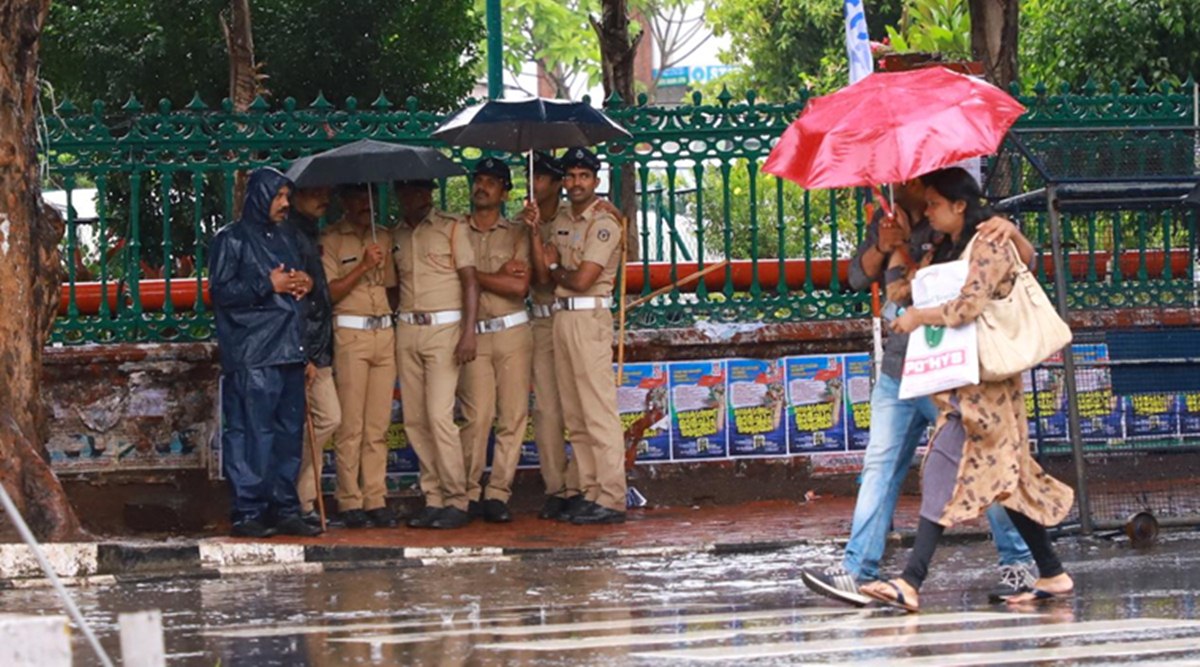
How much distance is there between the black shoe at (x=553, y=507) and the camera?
13.8 meters

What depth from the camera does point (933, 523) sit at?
9438 millimetres

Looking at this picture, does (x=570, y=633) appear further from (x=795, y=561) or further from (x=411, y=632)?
(x=795, y=561)

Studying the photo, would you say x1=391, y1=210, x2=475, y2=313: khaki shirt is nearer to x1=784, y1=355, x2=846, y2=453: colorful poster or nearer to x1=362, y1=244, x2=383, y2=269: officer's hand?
x1=362, y1=244, x2=383, y2=269: officer's hand

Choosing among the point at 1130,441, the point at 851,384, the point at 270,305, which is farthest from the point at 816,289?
the point at 270,305

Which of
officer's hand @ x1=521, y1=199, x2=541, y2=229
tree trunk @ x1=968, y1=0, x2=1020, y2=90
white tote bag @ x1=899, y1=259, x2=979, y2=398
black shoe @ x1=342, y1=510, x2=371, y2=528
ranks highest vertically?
tree trunk @ x1=968, y1=0, x2=1020, y2=90

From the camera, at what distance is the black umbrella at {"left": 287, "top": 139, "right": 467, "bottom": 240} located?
1277 centimetres

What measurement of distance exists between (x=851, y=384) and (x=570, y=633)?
5.97m

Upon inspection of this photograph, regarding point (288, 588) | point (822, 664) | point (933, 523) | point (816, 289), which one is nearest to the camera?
point (822, 664)

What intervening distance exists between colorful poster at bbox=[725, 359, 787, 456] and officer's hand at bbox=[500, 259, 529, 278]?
1714 millimetres

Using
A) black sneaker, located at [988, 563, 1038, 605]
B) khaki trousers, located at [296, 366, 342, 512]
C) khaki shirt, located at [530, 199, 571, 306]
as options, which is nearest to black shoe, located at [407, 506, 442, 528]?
khaki trousers, located at [296, 366, 342, 512]

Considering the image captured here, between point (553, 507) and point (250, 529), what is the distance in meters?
2.07

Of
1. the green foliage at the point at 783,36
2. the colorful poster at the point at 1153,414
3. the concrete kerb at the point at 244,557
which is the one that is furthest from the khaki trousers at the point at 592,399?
the green foliage at the point at 783,36

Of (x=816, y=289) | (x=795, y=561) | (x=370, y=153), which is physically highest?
(x=370, y=153)

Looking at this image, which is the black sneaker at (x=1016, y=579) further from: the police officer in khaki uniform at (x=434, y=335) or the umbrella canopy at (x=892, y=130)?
the police officer in khaki uniform at (x=434, y=335)
